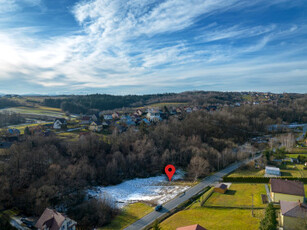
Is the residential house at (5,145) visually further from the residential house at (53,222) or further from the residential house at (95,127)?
the residential house at (53,222)

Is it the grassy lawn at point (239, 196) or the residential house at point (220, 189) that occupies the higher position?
the residential house at point (220, 189)

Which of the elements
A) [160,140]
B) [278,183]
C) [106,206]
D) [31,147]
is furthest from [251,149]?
[31,147]

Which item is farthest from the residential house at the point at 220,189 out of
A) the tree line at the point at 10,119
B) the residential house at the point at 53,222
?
the tree line at the point at 10,119

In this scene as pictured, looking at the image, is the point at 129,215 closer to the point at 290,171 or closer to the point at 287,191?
the point at 287,191

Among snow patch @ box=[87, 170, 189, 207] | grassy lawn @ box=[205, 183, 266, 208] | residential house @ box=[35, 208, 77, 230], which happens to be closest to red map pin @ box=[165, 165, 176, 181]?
snow patch @ box=[87, 170, 189, 207]

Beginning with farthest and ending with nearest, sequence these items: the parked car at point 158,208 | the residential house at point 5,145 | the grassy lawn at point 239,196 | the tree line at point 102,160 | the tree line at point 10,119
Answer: the tree line at point 10,119, the residential house at point 5,145, the grassy lawn at point 239,196, the tree line at point 102,160, the parked car at point 158,208

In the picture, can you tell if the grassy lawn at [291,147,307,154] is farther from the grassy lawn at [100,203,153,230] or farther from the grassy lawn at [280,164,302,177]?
the grassy lawn at [100,203,153,230]

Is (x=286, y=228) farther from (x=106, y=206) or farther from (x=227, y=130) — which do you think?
(x=227, y=130)
